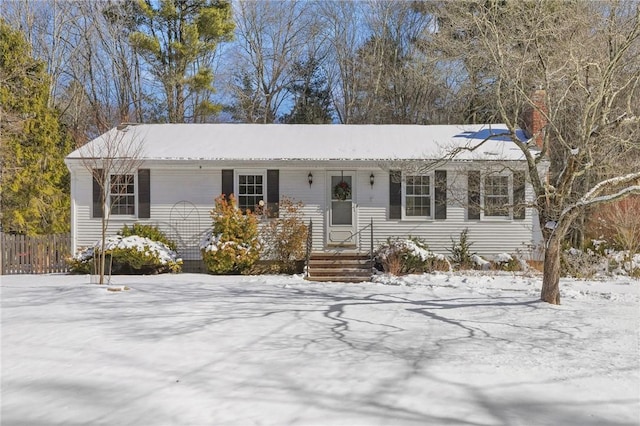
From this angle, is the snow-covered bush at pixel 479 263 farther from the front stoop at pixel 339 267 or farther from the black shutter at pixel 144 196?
the black shutter at pixel 144 196

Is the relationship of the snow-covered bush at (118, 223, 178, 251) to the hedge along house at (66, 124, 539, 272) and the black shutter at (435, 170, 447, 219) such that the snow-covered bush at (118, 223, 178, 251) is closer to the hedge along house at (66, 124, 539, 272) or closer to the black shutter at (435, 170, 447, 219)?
the hedge along house at (66, 124, 539, 272)

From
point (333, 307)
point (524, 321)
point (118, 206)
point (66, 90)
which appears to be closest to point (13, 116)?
point (118, 206)

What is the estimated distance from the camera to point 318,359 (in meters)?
5.26

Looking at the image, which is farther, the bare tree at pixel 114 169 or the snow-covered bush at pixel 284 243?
the snow-covered bush at pixel 284 243

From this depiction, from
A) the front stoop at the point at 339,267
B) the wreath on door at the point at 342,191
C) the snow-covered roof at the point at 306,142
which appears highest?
the snow-covered roof at the point at 306,142

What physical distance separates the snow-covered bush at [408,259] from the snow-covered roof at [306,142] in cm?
279

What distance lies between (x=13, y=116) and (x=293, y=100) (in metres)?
16.5

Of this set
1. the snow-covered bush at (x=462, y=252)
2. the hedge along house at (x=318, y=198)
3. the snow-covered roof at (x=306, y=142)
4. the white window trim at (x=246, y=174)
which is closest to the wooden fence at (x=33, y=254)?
the hedge along house at (x=318, y=198)

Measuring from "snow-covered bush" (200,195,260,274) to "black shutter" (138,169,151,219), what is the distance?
2.32 metres

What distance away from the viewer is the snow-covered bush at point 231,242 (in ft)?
41.5

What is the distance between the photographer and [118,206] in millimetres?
14156

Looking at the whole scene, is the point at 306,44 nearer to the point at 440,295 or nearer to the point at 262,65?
the point at 262,65

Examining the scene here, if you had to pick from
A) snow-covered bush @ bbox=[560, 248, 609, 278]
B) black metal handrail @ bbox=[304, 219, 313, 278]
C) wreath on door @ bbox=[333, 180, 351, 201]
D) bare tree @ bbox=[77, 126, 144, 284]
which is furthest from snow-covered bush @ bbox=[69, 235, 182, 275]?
snow-covered bush @ bbox=[560, 248, 609, 278]

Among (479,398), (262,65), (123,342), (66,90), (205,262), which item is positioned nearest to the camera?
(479,398)
